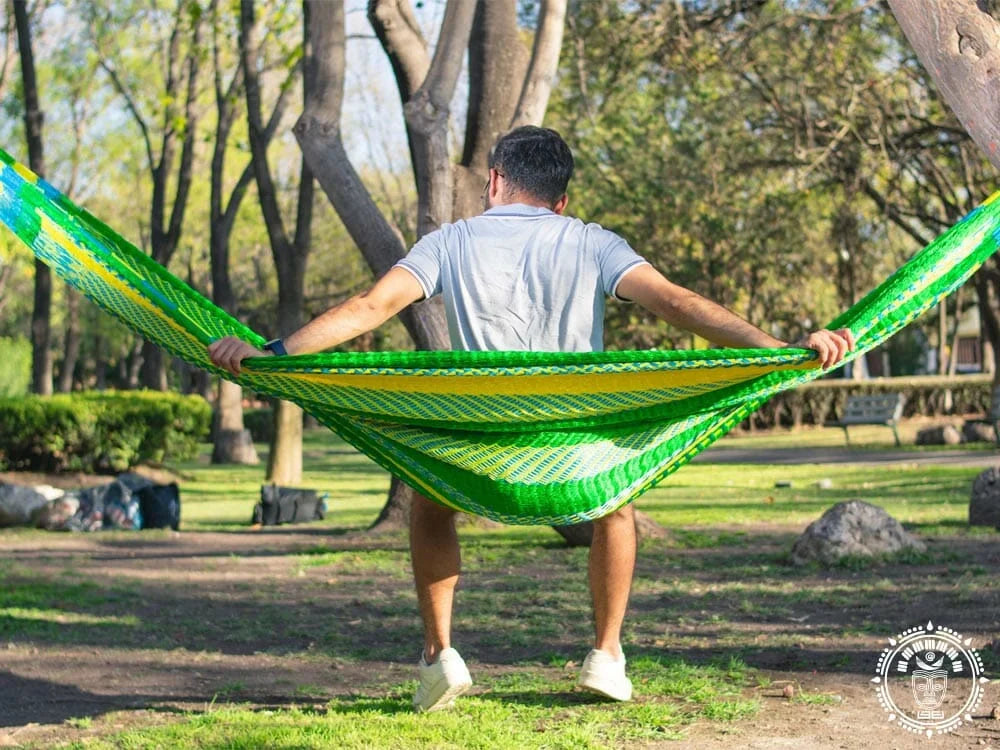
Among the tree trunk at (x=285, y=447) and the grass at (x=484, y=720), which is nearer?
the grass at (x=484, y=720)

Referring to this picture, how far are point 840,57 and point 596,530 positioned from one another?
15.9 m

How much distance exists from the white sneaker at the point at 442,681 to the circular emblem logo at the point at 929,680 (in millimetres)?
1386

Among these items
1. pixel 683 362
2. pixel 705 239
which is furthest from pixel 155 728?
pixel 705 239

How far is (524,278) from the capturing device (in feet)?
12.9

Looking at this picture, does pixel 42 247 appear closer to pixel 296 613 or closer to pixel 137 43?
pixel 296 613

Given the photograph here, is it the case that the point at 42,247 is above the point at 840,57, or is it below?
below

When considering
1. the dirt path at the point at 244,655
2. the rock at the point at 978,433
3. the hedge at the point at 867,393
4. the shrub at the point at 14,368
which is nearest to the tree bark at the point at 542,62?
the dirt path at the point at 244,655

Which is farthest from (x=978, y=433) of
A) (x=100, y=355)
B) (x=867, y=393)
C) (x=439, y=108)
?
(x=100, y=355)

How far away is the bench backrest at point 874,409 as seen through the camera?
819 inches

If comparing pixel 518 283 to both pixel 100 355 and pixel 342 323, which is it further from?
pixel 100 355

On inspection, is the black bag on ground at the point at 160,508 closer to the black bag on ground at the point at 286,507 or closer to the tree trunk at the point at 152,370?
the black bag on ground at the point at 286,507

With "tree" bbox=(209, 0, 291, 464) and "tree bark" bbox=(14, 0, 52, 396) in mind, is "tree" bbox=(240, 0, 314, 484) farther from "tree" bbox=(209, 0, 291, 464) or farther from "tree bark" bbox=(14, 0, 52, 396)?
"tree" bbox=(209, 0, 291, 464)

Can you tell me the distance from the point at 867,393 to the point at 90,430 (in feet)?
56.5

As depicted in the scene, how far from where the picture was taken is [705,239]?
88.4 ft
